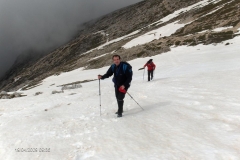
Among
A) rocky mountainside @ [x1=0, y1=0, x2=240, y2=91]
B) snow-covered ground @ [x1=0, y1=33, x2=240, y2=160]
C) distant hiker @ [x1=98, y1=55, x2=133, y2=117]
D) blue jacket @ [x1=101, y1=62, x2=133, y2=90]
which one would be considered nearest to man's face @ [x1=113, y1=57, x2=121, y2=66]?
distant hiker @ [x1=98, y1=55, x2=133, y2=117]

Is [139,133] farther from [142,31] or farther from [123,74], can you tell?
[142,31]

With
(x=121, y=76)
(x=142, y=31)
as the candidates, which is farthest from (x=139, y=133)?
(x=142, y=31)

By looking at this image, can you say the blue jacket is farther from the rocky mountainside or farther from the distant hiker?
the rocky mountainside

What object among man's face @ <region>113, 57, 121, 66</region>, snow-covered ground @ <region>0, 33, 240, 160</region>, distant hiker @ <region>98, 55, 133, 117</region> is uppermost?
man's face @ <region>113, 57, 121, 66</region>

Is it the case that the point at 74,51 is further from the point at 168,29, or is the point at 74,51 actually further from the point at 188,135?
the point at 188,135

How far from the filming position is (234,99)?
11625 mm

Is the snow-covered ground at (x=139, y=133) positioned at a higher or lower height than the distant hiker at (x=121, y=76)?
lower

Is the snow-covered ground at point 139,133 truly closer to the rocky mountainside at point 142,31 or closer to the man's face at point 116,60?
the man's face at point 116,60

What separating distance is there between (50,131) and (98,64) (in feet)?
196

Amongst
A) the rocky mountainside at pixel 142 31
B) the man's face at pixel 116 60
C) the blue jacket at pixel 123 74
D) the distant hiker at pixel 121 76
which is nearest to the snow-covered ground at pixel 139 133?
the distant hiker at pixel 121 76

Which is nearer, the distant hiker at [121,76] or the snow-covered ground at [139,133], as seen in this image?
the snow-covered ground at [139,133]

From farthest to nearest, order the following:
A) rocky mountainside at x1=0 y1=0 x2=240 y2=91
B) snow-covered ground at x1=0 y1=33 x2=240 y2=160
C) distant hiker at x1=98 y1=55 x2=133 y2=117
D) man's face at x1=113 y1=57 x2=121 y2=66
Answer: rocky mountainside at x1=0 y1=0 x2=240 y2=91, distant hiker at x1=98 y1=55 x2=133 y2=117, man's face at x1=113 y1=57 x2=121 y2=66, snow-covered ground at x1=0 y1=33 x2=240 y2=160

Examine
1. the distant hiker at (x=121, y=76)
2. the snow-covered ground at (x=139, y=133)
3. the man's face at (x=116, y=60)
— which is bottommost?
the snow-covered ground at (x=139, y=133)

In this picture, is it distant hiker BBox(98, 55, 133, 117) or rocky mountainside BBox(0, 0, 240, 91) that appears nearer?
distant hiker BBox(98, 55, 133, 117)
